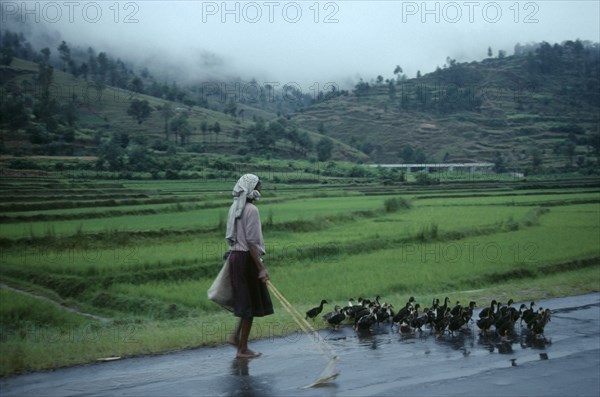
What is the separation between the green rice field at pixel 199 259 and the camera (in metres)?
11.5

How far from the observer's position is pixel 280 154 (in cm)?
8081

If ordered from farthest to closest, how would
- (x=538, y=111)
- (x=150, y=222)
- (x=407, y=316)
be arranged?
(x=538, y=111), (x=150, y=222), (x=407, y=316)

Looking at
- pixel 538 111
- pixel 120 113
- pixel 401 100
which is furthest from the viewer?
pixel 401 100

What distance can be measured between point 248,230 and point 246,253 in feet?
1.05

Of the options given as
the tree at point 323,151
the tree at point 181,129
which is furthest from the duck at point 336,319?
the tree at point 323,151

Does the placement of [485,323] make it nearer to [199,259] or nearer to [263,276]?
[263,276]

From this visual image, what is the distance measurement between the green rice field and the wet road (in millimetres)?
740

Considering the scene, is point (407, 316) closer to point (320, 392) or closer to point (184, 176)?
point (320, 392)

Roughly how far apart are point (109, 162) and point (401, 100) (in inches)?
3780

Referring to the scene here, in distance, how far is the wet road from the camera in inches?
273

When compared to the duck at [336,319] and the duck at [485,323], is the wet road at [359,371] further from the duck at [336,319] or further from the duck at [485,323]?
the duck at [336,319]

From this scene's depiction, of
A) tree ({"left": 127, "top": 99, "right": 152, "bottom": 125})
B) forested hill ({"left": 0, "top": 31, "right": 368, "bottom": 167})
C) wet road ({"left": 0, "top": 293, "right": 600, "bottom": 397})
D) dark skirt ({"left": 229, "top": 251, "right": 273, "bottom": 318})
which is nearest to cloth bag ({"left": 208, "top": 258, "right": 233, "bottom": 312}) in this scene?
dark skirt ({"left": 229, "top": 251, "right": 273, "bottom": 318})

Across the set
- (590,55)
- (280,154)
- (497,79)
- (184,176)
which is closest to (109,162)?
(184,176)

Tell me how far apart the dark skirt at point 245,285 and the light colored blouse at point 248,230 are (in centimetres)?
12
